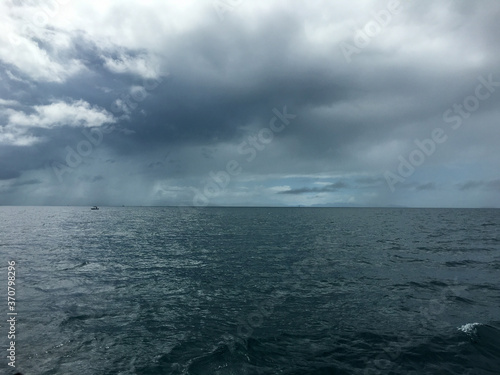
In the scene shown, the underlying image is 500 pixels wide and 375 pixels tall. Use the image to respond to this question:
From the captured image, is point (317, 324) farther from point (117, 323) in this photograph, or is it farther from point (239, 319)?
point (117, 323)

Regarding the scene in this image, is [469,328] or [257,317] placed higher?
[257,317]

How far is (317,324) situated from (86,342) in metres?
14.9

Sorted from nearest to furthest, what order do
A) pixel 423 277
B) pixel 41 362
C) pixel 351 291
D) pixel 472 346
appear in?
pixel 41 362 < pixel 472 346 < pixel 351 291 < pixel 423 277

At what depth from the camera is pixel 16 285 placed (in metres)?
28.5

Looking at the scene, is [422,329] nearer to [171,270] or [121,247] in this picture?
[171,270]

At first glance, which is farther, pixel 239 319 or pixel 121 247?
pixel 121 247

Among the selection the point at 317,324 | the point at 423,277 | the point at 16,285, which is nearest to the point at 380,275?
the point at 423,277

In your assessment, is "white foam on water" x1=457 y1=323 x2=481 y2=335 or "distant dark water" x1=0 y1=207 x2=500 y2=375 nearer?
"distant dark water" x1=0 y1=207 x2=500 y2=375

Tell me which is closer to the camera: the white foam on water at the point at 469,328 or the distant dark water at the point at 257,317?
the distant dark water at the point at 257,317

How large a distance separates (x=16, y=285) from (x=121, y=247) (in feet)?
88.8

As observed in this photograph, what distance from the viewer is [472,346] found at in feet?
54.6

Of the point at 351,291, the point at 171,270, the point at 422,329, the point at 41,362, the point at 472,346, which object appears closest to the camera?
the point at 41,362

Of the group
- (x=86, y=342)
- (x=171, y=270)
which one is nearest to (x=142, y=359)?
(x=86, y=342)

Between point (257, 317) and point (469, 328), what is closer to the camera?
point (469, 328)
